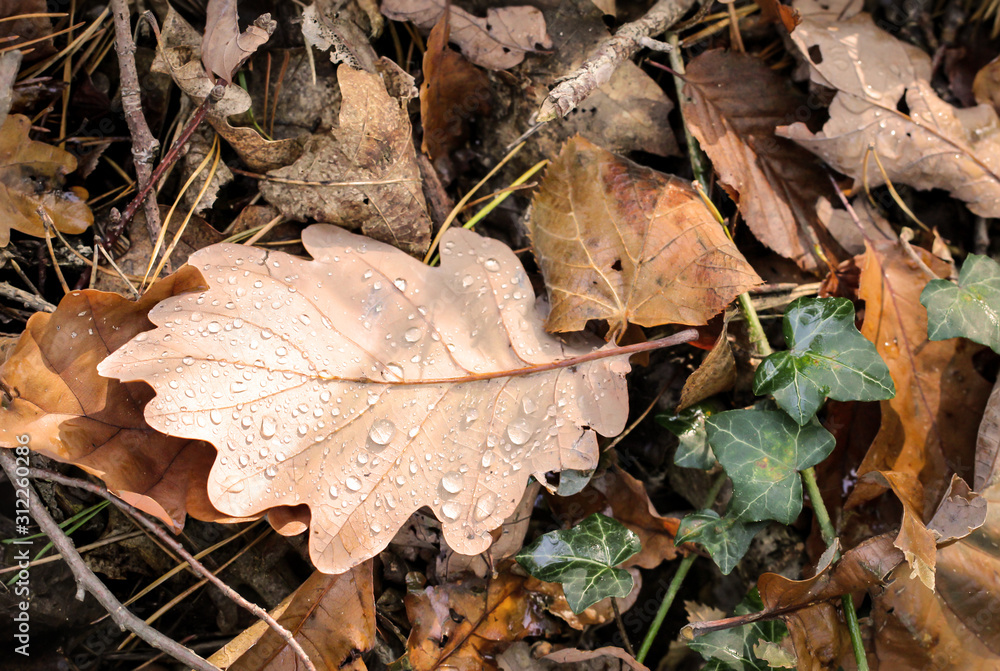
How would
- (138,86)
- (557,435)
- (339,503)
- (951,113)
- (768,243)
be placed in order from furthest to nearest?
1. (951,113)
2. (768,243)
3. (138,86)
4. (557,435)
5. (339,503)

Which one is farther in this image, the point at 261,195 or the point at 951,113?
the point at 951,113

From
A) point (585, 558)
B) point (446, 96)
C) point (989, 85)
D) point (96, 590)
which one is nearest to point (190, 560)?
point (96, 590)

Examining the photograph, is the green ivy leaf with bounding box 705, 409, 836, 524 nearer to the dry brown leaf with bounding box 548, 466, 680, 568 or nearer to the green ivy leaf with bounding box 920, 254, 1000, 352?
the dry brown leaf with bounding box 548, 466, 680, 568

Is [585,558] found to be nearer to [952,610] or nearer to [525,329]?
[525,329]

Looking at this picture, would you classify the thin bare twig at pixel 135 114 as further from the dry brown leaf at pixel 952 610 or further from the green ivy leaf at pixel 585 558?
the dry brown leaf at pixel 952 610

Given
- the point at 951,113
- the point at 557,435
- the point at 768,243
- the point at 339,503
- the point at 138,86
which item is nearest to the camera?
the point at 339,503

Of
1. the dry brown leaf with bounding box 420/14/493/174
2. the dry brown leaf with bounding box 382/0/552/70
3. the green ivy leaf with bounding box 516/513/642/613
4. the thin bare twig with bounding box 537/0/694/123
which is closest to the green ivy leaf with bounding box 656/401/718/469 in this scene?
the green ivy leaf with bounding box 516/513/642/613

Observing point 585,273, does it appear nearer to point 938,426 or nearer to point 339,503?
point 339,503

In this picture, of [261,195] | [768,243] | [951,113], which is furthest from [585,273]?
[951,113]
